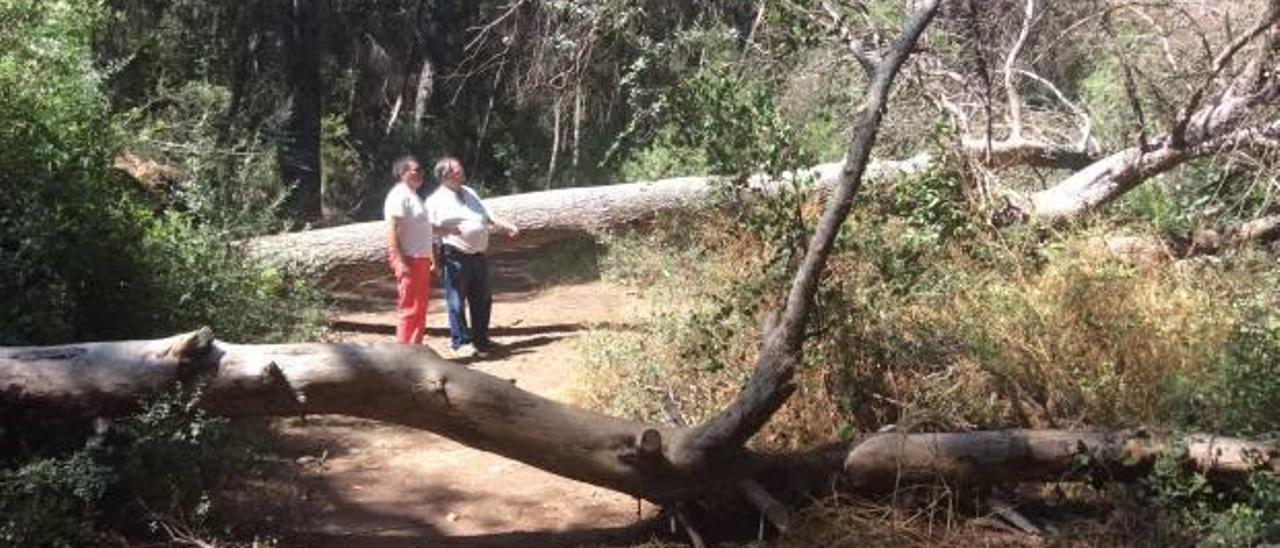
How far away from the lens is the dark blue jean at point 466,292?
9.24 meters

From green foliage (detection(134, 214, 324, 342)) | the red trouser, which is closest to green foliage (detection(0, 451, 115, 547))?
green foliage (detection(134, 214, 324, 342))

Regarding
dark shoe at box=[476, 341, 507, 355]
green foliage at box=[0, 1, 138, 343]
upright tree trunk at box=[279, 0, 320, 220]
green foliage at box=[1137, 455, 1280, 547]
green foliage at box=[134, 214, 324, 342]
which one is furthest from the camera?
upright tree trunk at box=[279, 0, 320, 220]

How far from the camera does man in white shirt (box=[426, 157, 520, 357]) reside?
909cm

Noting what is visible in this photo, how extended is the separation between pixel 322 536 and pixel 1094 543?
3.33 meters

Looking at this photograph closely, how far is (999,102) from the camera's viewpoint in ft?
35.8

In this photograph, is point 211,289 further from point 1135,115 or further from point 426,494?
point 1135,115

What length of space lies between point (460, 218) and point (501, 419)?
4005 millimetres

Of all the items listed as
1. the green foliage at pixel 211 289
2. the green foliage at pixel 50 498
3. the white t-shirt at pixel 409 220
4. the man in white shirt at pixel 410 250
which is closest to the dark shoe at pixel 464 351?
the man in white shirt at pixel 410 250

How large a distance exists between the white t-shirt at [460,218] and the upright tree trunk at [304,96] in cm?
638

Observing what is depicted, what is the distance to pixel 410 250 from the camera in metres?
8.58

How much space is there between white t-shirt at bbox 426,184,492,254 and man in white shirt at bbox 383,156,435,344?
375 mm

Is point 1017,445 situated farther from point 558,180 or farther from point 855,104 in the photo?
point 558,180

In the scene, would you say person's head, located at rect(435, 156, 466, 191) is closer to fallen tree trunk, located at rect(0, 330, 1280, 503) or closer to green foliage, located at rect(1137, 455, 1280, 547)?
fallen tree trunk, located at rect(0, 330, 1280, 503)

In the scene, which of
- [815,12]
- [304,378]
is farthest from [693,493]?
[815,12]
